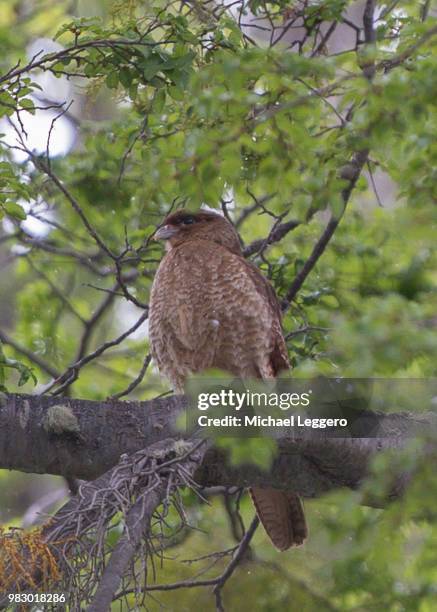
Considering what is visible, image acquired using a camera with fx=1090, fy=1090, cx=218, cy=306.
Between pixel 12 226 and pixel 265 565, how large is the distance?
3.06 m

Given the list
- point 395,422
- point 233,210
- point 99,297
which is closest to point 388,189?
point 99,297

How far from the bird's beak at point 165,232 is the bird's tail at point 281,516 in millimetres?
1562

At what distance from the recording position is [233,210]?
7180mm

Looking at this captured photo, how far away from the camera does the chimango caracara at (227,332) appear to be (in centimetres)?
535

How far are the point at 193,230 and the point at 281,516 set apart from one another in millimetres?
1728

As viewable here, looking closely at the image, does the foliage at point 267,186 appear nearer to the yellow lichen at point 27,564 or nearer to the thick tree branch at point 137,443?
the thick tree branch at point 137,443

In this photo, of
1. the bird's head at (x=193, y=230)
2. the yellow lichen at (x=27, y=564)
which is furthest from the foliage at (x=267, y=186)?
the yellow lichen at (x=27, y=564)

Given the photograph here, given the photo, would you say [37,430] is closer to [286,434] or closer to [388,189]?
[286,434]

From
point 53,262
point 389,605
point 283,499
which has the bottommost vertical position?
point 389,605

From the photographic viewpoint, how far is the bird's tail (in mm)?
5352

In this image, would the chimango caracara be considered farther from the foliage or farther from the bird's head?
the bird's head

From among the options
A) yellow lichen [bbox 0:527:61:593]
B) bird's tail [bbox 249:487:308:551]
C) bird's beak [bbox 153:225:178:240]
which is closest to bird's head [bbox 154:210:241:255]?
bird's beak [bbox 153:225:178:240]

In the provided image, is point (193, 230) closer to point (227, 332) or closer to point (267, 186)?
point (227, 332)

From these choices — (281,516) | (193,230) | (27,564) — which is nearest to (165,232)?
(193,230)
